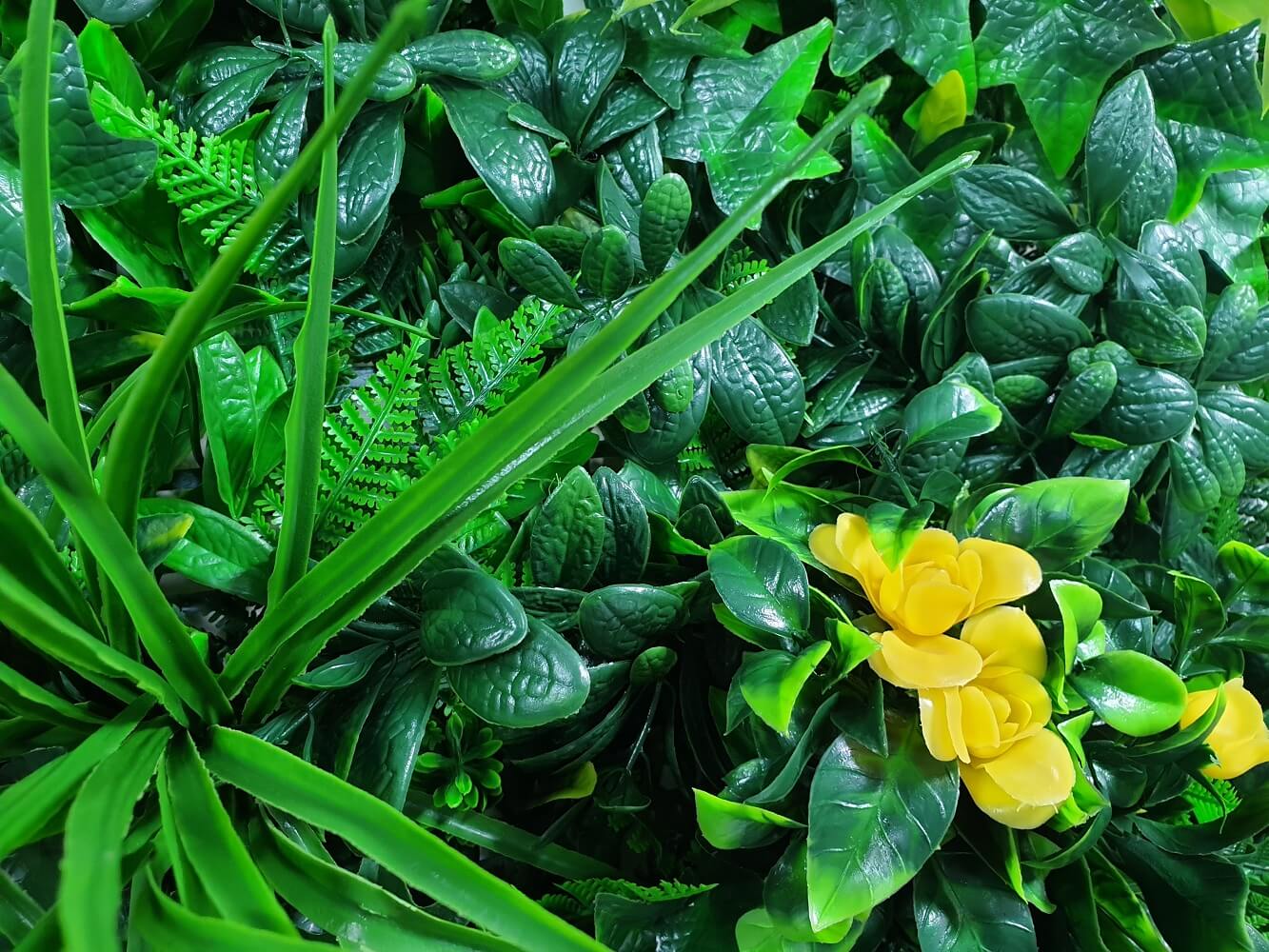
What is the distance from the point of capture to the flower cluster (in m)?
0.35

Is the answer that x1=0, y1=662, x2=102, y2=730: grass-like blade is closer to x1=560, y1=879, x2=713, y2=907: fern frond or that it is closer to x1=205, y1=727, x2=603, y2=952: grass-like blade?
x1=205, y1=727, x2=603, y2=952: grass-like blade

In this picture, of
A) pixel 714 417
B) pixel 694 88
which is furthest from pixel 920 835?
pixel 694 88

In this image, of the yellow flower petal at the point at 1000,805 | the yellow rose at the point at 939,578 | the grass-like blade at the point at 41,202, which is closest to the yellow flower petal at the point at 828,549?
the yellow rose at the point at 939,578

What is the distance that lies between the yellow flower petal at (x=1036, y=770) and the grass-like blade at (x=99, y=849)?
0.32 meters

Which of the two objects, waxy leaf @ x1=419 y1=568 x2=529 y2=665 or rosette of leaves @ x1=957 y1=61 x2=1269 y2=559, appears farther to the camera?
rosette of leaves @ x1=957 y1=61 x2=1269 y2=559

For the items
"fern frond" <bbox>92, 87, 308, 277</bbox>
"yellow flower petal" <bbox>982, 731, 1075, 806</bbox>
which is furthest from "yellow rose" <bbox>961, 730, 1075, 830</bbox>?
"fern frond" <bbox>92, 87, 308, 277</bbox>

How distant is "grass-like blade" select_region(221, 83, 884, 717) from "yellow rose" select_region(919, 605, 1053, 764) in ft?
0.69

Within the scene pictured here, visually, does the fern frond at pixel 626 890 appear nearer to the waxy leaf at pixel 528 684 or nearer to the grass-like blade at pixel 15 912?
the waxy leaf at pixel 528 684

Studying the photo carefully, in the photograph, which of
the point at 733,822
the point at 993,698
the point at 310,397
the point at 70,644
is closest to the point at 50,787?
the point at 70,644

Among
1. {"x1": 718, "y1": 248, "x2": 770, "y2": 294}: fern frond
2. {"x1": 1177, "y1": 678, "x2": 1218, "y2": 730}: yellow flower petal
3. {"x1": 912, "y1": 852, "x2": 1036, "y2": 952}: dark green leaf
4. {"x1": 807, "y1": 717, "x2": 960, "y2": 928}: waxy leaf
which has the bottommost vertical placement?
{"x1": 912, "y1": 852, "x2": 1036, "y2": 952}: dark green leaf

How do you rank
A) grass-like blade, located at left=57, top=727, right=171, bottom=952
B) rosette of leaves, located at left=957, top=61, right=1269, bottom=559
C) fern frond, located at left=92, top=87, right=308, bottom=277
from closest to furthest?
grass-like blade, located at left=57, top=727, right=171, bottom=952 < fern frond, located at left=92, top=87, right=308, bottom=277 < rosette of leaves, located at left=957, top=61, right=1269, bottom=559

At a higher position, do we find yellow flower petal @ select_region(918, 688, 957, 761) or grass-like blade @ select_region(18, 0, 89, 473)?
grass-like blade @ select_region(18, 0, 89, 473)

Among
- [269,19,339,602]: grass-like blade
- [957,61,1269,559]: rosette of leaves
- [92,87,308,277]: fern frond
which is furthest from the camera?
[957,61,1269,559]: rosette of leaves

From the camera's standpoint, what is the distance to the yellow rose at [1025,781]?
0.35 m
